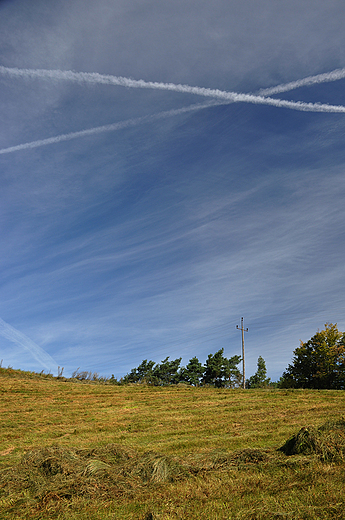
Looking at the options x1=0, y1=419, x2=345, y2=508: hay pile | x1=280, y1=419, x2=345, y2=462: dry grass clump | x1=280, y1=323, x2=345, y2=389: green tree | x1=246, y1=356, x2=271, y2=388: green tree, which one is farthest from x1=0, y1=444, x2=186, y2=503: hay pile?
x1=246, y1=356, x2=271, y2=388: green tree

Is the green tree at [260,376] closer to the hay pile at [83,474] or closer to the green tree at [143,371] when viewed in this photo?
the green tree at [143,371]

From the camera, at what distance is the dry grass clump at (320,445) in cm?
884

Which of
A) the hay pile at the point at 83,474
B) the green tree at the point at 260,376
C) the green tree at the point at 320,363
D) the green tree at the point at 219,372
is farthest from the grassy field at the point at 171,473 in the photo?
the green tree at the point at 260,376

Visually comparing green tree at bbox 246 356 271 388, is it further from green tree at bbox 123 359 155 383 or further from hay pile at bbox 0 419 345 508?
hay pile at bbox 0 419 345 508

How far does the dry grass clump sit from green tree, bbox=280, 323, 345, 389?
39.2 meters

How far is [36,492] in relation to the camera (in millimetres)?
7648

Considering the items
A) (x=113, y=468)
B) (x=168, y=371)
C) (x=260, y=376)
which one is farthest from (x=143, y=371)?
(x=113, y=468)

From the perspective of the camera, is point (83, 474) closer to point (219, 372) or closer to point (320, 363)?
point (320, 363)

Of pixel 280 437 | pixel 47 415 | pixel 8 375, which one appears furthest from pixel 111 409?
pixel 8 375

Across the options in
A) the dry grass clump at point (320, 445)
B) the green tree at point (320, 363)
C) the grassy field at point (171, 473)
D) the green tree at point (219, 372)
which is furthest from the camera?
the green tree at point (219, 372)

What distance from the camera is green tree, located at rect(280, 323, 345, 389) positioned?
45250 mm

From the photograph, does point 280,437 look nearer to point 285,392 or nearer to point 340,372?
point 285,392

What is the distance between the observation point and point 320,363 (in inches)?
1821

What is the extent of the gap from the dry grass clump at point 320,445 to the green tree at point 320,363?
129 ft
